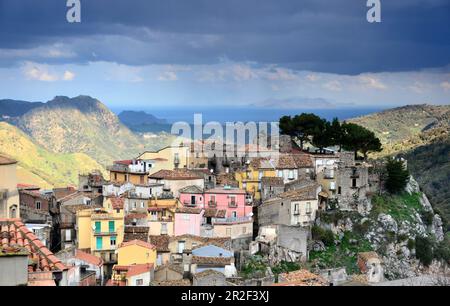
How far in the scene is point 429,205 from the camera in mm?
41750

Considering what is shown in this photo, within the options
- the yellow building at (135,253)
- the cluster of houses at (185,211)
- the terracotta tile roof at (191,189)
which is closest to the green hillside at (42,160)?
the cluster of houses at (185,211)

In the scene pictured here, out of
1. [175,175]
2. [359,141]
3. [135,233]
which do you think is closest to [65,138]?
[359,141]

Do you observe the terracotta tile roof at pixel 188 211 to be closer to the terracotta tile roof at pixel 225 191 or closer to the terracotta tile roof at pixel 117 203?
the terracotta tile roof at pixel 225 191

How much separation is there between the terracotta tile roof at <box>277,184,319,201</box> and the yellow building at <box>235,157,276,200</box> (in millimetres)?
1813

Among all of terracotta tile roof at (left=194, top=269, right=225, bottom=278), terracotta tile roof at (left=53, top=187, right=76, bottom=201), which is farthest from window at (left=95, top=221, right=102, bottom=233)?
terracotta tile roof at (left=53, top=187, right=76, bottom=201)

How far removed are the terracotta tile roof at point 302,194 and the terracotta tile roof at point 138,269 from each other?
8.53 metres

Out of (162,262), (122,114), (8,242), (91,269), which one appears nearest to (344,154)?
(162,262)

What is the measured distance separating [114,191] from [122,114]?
422 feet

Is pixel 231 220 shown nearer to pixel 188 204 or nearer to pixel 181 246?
pixel 188 204

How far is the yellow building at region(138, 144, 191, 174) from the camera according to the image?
127 ft

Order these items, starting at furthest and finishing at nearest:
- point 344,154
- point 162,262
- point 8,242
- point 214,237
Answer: point 344,154 → point 214,237 → point 162,262 → point 8,242

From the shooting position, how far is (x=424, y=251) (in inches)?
1428

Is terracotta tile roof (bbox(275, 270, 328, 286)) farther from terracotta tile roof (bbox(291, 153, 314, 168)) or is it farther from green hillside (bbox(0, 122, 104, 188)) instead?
green hillside (bbox(0, 122, 104, 188))
